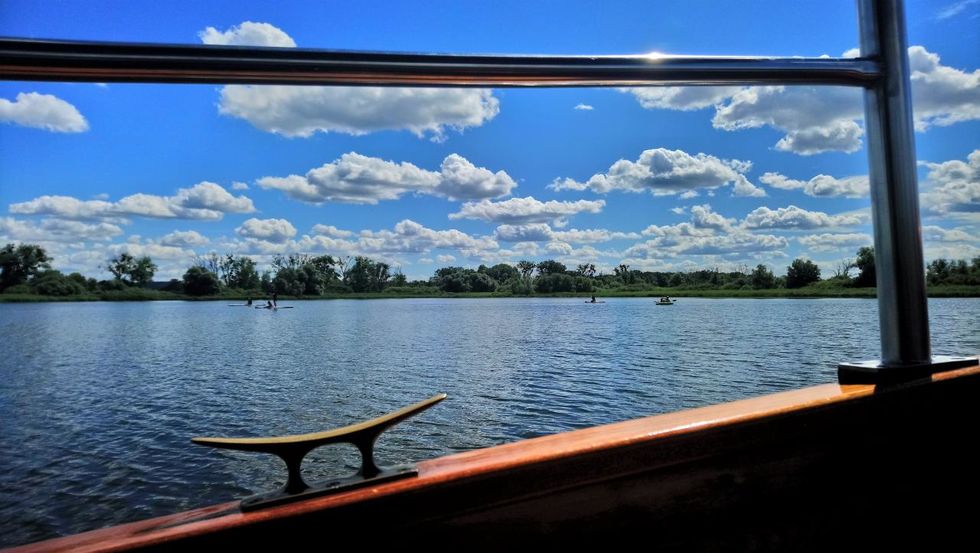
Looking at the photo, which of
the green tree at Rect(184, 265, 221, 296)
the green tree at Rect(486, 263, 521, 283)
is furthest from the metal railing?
the green tree at Rect(184, 265, 221, 296)

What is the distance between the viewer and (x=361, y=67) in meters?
0.48

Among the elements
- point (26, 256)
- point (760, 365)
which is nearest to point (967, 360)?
point (26, 256)

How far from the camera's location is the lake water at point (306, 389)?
630 centimetres

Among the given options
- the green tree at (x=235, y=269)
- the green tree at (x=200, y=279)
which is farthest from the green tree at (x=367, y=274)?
the green tree at (x=200, y=279)

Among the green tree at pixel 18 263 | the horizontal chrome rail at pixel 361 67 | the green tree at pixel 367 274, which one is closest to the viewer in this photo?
the horizontal chrome rail at pixel 361 67

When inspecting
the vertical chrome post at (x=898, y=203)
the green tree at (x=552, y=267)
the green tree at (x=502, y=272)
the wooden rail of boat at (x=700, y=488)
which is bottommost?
the wooden rail of boat at (x=700, y=488)

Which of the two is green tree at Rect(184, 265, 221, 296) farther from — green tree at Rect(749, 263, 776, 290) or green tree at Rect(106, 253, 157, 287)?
green tree at Rect(749, 263, 776, 290)

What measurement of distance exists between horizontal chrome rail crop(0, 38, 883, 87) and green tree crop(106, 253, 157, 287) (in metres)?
20.1

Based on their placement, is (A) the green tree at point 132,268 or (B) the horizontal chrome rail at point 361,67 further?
(A) the green tree at point 132,268

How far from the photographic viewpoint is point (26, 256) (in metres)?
4.23

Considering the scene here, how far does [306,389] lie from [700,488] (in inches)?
510

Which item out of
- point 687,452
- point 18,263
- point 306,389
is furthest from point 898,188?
point 306,389

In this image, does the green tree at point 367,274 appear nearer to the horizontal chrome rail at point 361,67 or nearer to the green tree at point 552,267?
the green tree at point 552,267

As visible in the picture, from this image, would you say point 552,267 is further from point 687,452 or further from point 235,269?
point 687,452
